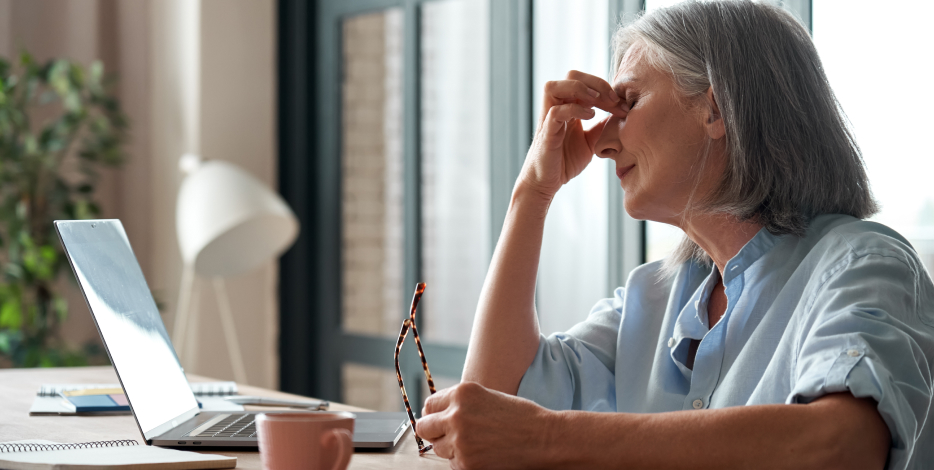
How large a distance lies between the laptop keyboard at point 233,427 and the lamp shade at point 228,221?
1.68 meters

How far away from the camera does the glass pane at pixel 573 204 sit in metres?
2.71

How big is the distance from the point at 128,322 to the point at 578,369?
0.68m

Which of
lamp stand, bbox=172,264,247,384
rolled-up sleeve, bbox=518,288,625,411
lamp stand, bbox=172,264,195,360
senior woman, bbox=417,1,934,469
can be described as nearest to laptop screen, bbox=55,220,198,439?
senior woman, bbox=417,1,934,469

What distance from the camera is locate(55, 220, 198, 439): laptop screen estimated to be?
45.2 inches

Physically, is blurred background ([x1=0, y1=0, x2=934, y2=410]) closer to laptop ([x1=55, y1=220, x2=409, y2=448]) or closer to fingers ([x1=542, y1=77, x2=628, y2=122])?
fingers ([x1=542, y1=77, x2=628, y2=122])

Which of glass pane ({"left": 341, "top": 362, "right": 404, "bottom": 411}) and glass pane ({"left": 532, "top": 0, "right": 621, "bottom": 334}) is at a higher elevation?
glass pane ({"left": 532, "top": 0, "right": 621, "bottom": 334})

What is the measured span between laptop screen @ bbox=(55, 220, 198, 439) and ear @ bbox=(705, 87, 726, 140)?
2.82ft

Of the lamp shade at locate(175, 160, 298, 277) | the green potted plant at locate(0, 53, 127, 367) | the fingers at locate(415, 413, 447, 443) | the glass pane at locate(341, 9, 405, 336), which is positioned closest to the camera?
the fingers at locate(415, 413, 447, 443)

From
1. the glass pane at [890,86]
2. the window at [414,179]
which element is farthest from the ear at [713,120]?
the window at [414,179]

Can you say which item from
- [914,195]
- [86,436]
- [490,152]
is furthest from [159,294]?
[914,195]

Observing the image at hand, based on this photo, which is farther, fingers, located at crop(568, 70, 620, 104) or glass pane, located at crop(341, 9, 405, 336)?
glass pane, located at crop(341, 9, 405, 336)

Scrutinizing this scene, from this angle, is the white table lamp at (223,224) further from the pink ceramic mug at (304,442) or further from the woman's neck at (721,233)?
the pink ceramic mug at (304,442)

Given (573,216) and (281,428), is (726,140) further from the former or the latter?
(573,216)

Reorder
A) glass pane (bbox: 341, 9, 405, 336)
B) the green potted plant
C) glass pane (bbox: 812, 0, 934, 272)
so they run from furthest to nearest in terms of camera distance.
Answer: glass pane (bbox: 341, 9, 405, 336), the green potted plant, glass pane (bbox: 812, 0, 934, 272)
